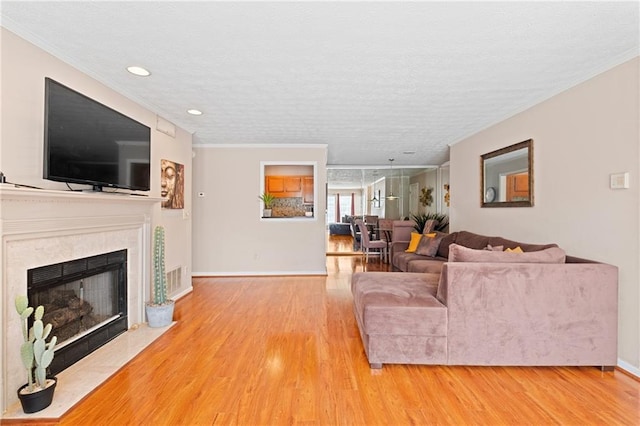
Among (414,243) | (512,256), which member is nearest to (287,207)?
(414,243)

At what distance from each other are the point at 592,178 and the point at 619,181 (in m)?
0.26

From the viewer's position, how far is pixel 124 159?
9.21 ft

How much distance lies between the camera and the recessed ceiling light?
8.43ft

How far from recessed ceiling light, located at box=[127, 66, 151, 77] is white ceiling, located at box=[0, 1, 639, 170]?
74 millimetres

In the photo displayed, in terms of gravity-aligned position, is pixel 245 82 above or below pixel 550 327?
above

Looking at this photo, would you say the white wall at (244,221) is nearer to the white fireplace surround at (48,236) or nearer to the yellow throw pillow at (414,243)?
the yellow throw pillow at (414,243)

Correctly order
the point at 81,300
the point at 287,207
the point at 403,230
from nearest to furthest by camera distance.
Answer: the point at 81,300 < the point at 287,207 < the point at 403,230

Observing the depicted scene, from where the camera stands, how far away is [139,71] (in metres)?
2.62

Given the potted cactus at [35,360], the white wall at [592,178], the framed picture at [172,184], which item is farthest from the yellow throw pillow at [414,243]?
the potted cactus at [35,360]

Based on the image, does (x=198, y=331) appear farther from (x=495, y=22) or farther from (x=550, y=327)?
(x=495, y=22)

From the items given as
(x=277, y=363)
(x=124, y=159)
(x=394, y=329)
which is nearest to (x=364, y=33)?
(x=394, y=329)

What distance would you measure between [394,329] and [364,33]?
213 cm

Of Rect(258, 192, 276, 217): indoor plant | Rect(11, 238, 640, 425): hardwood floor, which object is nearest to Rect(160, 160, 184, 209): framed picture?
Rect(258, 192, 276, 217): indoor plant

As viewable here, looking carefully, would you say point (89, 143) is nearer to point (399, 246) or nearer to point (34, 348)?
point (34, 348)
